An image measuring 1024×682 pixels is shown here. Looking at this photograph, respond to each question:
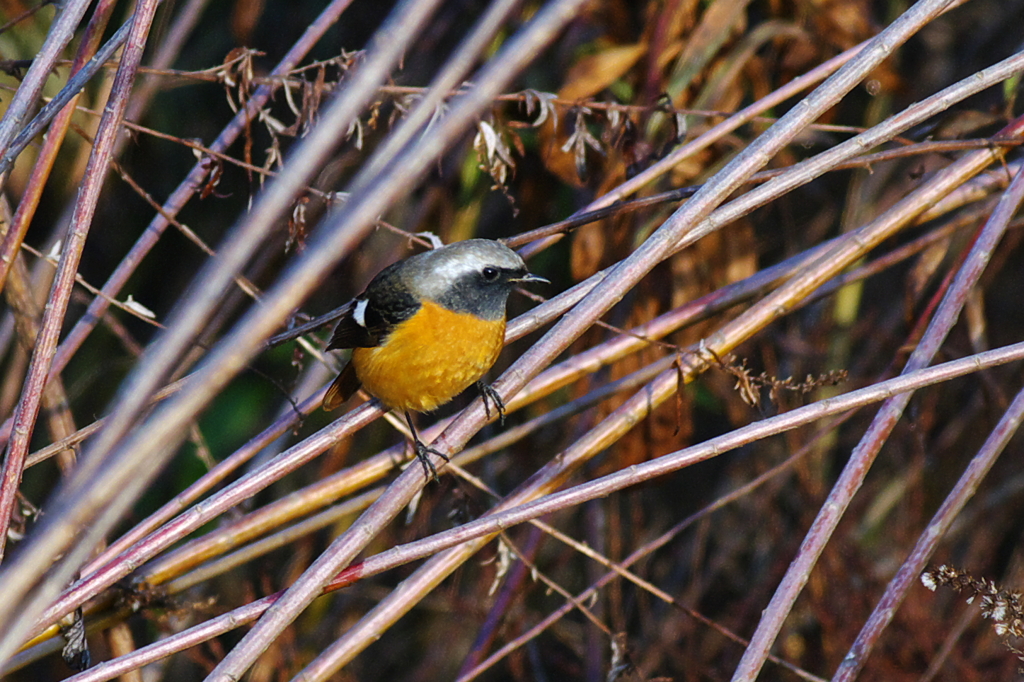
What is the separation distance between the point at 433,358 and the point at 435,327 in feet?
0.31

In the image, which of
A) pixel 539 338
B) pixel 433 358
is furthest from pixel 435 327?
pixel 539 338

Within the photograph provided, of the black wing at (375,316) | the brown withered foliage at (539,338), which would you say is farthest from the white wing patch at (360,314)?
the brown withered foliage at (539,338)

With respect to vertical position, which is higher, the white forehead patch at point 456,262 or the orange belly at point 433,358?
the white forehead patch at point 456,262

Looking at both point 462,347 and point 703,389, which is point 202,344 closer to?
point 462,347

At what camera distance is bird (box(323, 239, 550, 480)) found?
2.49 metres

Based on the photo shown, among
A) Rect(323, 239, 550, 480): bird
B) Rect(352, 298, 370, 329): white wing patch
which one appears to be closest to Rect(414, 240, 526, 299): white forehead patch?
Rect(323, 239, 550, 480): bird

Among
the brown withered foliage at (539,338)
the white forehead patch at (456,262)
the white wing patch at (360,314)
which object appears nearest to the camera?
the brown withered foliage at (539,338)

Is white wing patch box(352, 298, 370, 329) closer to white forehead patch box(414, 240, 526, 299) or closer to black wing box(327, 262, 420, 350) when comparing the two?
black wing box(327, 262, 420, 350)

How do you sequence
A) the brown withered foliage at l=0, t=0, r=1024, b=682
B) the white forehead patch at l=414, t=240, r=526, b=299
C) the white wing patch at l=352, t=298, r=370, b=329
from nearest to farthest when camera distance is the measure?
the brown withered foliage at l=0, t=0, r=1024, b=682, the white forehead patch at l=414, t=240, r=526, b=299, the white wing patch at l=352, t=298, r=370, b=329

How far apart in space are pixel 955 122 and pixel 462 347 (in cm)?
169

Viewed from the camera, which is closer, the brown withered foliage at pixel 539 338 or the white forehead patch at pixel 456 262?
the brown withered foliage at pixel 539 338

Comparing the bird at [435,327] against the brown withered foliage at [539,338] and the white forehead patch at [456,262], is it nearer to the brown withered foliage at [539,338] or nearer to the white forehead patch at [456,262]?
the white forehead patch at [456,262]

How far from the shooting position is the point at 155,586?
2.32 m

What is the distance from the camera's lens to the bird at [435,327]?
2.49 m
